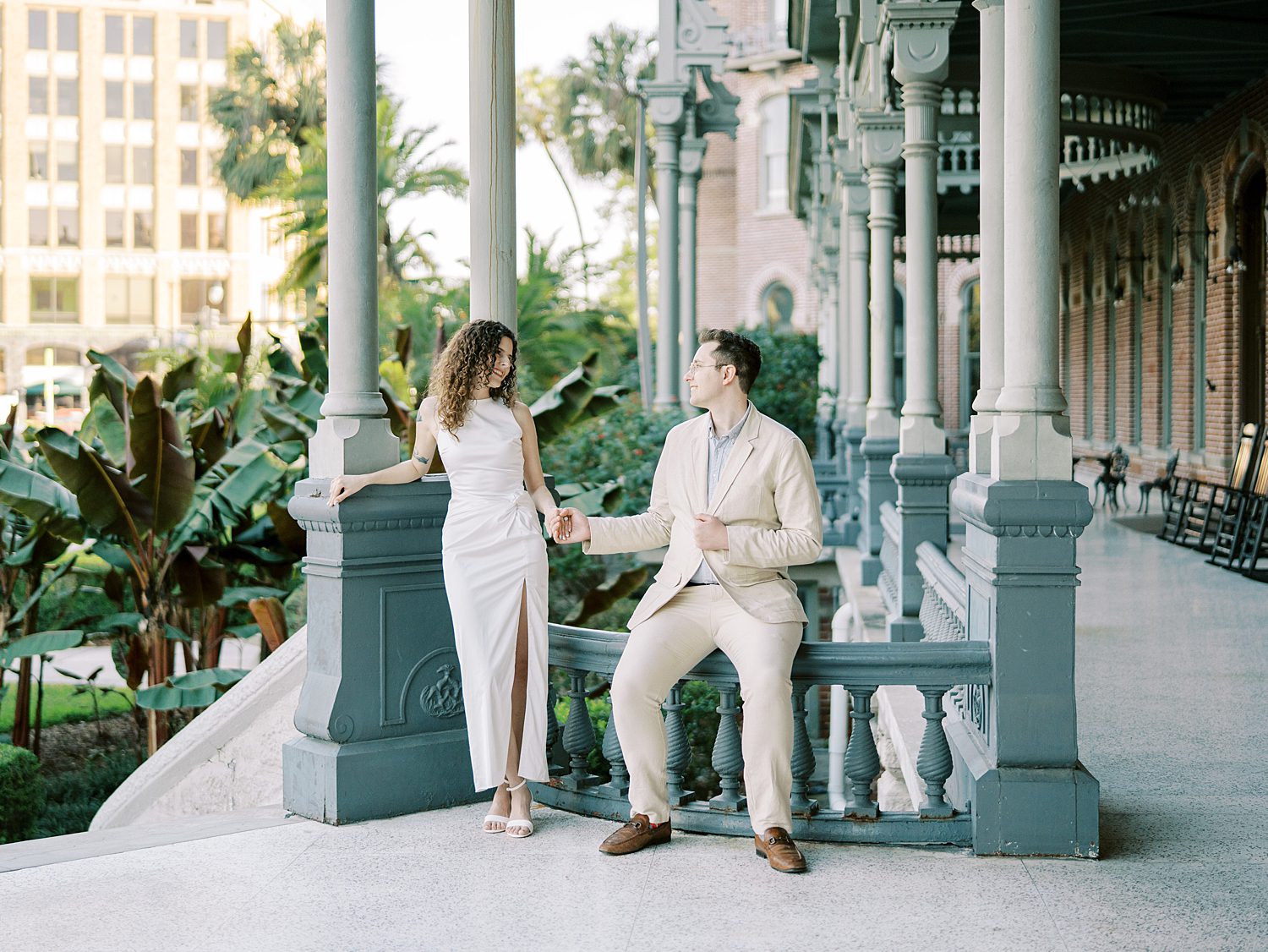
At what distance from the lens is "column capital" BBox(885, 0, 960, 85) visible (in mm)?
9078

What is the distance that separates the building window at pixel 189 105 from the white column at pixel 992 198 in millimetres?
69729

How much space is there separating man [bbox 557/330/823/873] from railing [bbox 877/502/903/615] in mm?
4730

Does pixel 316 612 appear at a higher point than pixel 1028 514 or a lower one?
lower

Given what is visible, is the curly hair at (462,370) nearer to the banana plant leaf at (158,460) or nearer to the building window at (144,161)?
the banana plant leaf at (158,460)

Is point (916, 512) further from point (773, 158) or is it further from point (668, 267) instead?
point (773, 158)

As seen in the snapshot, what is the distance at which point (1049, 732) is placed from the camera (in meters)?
4.85

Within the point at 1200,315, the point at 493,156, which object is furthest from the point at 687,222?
the point at 493,156

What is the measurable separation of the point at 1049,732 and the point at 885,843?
71 centimetres

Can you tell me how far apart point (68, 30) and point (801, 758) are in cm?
7456

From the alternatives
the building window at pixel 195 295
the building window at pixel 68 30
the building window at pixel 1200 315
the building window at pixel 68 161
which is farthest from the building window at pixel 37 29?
the building window at pixel 1200 315

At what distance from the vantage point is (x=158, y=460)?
8320mm

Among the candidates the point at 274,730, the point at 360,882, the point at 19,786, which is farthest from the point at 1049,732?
the point at 19,786

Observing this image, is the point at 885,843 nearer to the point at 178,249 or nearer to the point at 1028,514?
the point at 1028,514

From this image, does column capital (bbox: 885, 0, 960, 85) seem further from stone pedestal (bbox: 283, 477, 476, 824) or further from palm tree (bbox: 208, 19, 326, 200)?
palm tree (bbox: 208, 19, 326, 200)
